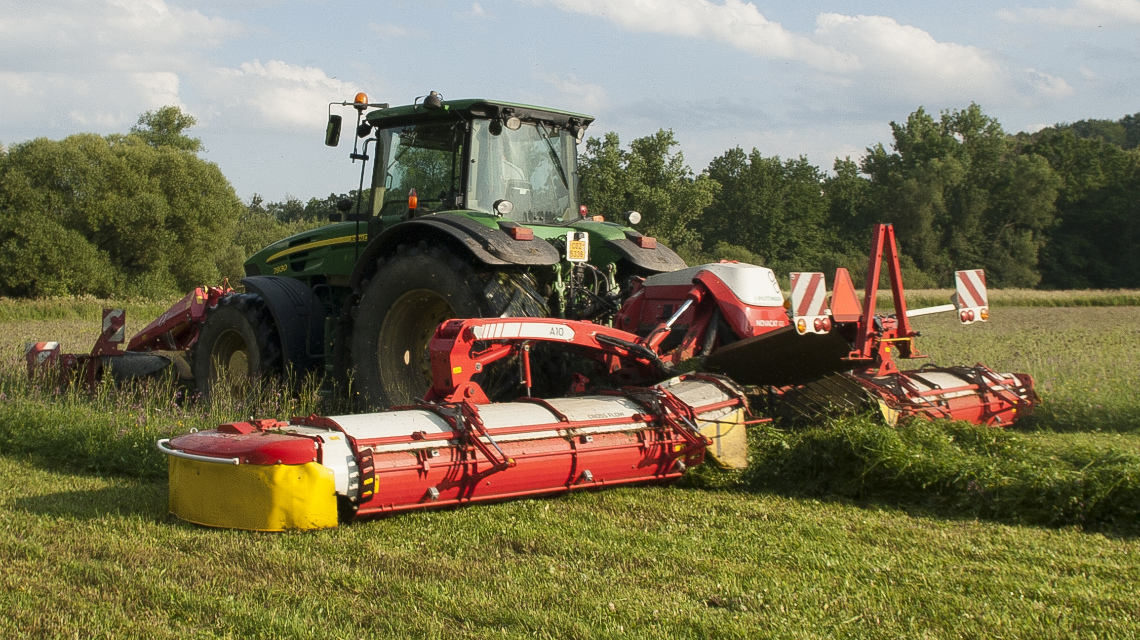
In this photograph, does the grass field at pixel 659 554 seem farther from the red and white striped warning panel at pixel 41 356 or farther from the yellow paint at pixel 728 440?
the red and white striped warning panel at pixel 41 356

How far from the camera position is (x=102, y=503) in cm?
500

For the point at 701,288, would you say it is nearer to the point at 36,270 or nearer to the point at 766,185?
the point at 36,270

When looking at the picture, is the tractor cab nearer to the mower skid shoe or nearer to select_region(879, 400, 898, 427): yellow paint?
the mower skid shoe

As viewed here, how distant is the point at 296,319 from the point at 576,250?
2.61 m

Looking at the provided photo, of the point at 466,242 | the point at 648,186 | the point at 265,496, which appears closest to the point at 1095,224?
the point at 648,186

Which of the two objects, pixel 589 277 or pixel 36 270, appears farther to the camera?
pixel 36 270

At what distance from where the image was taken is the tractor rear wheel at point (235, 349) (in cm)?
795

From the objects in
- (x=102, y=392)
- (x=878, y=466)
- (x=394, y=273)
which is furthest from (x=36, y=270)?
(x=878, y=466)

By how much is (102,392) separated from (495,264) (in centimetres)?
388

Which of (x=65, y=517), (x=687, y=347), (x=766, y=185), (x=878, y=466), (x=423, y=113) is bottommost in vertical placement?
(x=65, y=517)

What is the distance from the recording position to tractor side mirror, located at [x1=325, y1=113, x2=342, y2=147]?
804cm

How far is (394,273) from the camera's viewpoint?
22.5 ft

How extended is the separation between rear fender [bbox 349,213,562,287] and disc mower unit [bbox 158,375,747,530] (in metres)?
1.21

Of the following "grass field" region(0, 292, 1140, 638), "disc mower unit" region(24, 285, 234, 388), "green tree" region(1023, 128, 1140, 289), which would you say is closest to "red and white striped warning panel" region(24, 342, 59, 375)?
"disc mower unit" region(24, 285, 234, 388)
